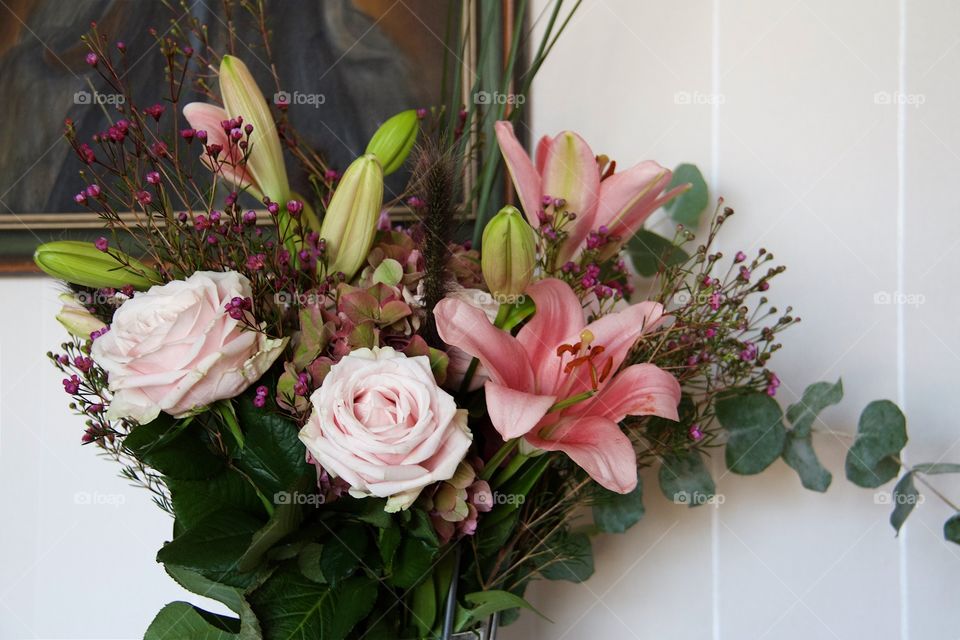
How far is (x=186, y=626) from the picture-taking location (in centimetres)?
59

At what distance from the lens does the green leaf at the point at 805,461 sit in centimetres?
76

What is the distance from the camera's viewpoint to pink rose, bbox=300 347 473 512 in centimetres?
52

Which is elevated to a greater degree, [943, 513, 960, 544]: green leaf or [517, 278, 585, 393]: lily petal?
[517, 278, 585, 393]: lily petal

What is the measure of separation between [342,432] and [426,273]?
5.7 inches

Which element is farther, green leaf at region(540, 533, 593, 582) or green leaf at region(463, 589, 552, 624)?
green leaf at region(540, 533, 593, 582)

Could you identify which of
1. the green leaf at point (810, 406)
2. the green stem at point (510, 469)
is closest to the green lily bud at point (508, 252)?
the green stem at point (510, 469)

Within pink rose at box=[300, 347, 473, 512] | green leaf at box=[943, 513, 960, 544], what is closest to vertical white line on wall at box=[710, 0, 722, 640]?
green leaf at box=[943, 513, 960, 544]

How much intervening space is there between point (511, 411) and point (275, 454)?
18 cm

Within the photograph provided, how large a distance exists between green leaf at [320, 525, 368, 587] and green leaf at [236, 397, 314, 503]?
5 cm

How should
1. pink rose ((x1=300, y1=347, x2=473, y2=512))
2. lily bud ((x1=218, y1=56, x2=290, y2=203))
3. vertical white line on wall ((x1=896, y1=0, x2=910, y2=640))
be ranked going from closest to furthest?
1. pink rose ((x1=300, y1=347, x2=473, y2=512))
2. lily bud ((x1=218, y1=56, x2=290, y2=203))
3. vertical white line on wall ((x1=896, y1=0, x2=910, y2=640))

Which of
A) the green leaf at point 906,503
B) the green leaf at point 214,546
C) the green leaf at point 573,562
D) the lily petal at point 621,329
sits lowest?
the green leaf at point 573,562

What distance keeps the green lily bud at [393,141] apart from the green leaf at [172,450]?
0.26 meters

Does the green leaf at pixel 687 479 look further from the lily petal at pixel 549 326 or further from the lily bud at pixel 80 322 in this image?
the lily bud at pixel 80 322

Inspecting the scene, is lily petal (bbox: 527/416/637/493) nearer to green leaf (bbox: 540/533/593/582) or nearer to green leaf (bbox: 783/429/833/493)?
green leaf (bbox: 540/533/593/582)
